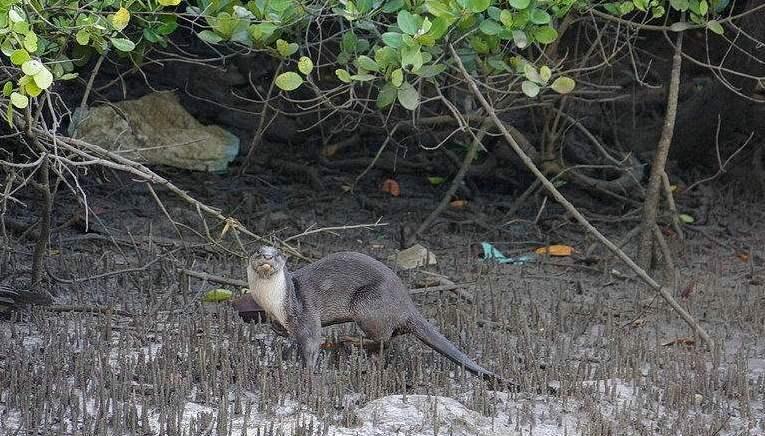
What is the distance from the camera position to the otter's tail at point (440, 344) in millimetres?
5434

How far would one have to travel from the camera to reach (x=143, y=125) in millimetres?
9031

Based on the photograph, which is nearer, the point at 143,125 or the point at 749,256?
the point at 749,256

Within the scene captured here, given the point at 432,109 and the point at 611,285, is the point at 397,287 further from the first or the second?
the point at 432,109

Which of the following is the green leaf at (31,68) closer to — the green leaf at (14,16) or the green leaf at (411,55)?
the green leaf at (14,16)

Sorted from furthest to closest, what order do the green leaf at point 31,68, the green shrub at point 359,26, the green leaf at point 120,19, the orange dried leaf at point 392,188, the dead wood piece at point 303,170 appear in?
the orange dried leaf at point 392,188, the dead wood piece at point 303,170, the green shrub at point 359,26, the green leaf at point 120,19, the green leaf at point 31,68

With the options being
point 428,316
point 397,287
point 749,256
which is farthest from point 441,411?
point 749,256

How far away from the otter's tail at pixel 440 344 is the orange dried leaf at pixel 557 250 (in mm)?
2692

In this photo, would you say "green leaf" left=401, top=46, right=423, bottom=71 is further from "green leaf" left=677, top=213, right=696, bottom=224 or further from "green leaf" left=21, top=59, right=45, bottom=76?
"green leaf" left=677, top=213, right=696, bottom=224

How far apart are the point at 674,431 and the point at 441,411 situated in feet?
3.23

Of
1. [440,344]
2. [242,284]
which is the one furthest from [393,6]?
[242,284]

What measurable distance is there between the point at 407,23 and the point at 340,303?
1.32m

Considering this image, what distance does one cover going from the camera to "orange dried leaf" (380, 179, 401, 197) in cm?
932

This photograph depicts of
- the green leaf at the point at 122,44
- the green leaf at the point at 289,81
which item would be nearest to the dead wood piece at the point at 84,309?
the green leaf at the point at 289,81

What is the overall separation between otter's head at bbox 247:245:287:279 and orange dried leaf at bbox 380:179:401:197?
399 cm
